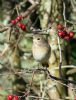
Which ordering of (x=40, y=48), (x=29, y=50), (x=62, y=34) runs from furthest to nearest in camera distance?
1. (x=29, y=50)
2. (x=40, y=48)
3. (x=62, y=34)

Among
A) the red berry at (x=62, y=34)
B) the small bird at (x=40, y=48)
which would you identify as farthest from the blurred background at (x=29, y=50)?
the red berry at (x=62, y=34)

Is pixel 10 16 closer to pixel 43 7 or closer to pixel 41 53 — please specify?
pixel 43 7

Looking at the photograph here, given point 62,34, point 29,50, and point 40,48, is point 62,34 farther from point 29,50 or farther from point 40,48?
point 29,50

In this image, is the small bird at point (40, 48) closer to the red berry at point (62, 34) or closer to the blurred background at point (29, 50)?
the blurred background at point (29, 50)

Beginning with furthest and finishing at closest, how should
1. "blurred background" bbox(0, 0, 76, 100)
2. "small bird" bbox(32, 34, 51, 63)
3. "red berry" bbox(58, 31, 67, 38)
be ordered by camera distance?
"blurred background" bbox(0, 0, 76, 100), "small bird" bbox(32, 34, 51, 63), "red berry" bbox(58, 31, 67, 38)

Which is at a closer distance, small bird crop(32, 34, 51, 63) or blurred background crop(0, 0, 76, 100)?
small bird crop(32, 34, 51, 63)

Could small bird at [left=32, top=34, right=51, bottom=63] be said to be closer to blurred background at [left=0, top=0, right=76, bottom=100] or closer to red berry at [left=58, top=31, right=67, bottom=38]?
blurred background at [left=0, top=0, right=76, bottom=100]

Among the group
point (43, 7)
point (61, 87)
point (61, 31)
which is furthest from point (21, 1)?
point (61, 31)

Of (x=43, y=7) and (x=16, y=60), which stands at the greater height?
(x=43, y=7)

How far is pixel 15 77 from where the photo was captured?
6242 mm

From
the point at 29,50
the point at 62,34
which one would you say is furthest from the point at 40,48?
the point at 29,50

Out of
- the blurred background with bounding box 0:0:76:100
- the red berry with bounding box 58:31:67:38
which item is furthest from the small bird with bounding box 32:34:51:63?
the red berry with bounding box 58:31:67:38

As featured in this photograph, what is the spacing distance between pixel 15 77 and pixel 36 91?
77 cm

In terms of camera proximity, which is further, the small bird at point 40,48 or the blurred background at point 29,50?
the blurred background at point 29,50
